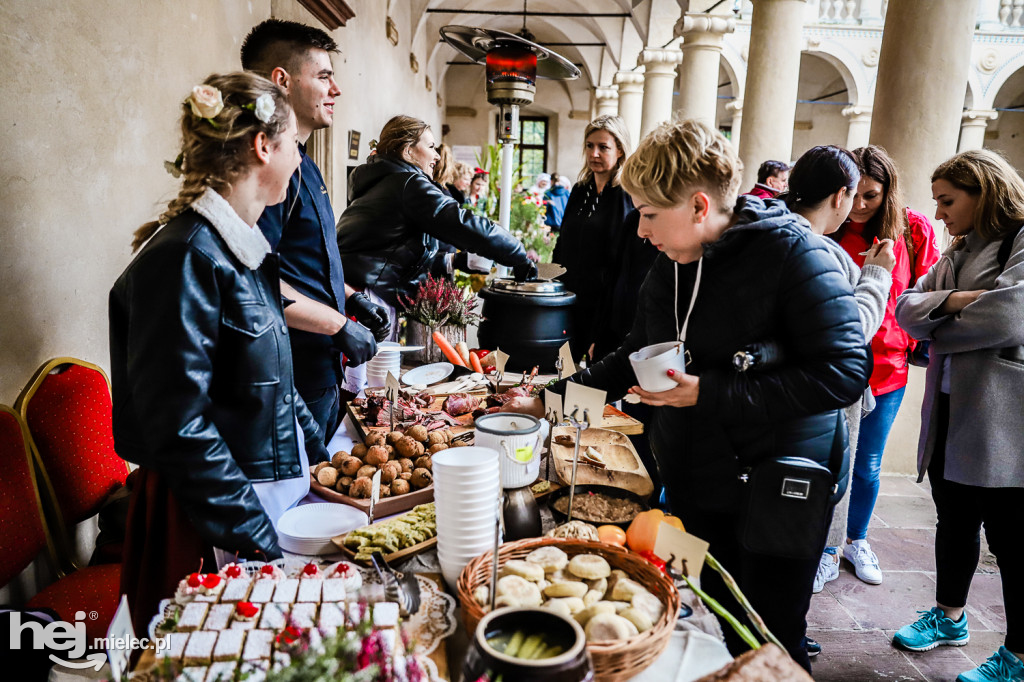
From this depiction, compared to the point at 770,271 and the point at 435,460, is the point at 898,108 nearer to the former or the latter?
the point at 770,271

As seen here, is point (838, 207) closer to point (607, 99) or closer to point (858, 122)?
point (858, 122)

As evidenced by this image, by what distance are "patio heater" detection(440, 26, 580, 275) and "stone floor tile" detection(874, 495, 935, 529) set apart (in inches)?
121

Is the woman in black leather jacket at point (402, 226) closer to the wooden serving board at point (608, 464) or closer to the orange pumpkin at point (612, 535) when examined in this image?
the wooden serving board at point (608, 464)

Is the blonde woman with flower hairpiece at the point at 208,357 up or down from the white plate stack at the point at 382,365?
up

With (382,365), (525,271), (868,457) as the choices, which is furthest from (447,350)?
(868,457)

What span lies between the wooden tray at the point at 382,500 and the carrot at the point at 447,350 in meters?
1.26

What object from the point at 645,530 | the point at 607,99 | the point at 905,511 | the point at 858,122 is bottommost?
the point at 905,511

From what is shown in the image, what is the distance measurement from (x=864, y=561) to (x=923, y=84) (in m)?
2.81

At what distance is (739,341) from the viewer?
1705 mm

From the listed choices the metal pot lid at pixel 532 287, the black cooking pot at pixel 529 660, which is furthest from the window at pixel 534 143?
the black cooking pot at pixel 529 660

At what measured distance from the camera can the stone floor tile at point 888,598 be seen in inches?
120

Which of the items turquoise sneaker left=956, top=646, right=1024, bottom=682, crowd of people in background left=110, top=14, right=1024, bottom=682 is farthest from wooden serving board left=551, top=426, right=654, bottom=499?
turquoise sneaker left=956, top=646, right=1024, bottom=682

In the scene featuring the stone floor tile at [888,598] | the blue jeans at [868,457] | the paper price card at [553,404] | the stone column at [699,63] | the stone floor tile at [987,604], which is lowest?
the stone floor tile at [888,598]

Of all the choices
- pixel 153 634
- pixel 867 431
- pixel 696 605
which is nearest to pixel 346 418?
pixel 153 634
